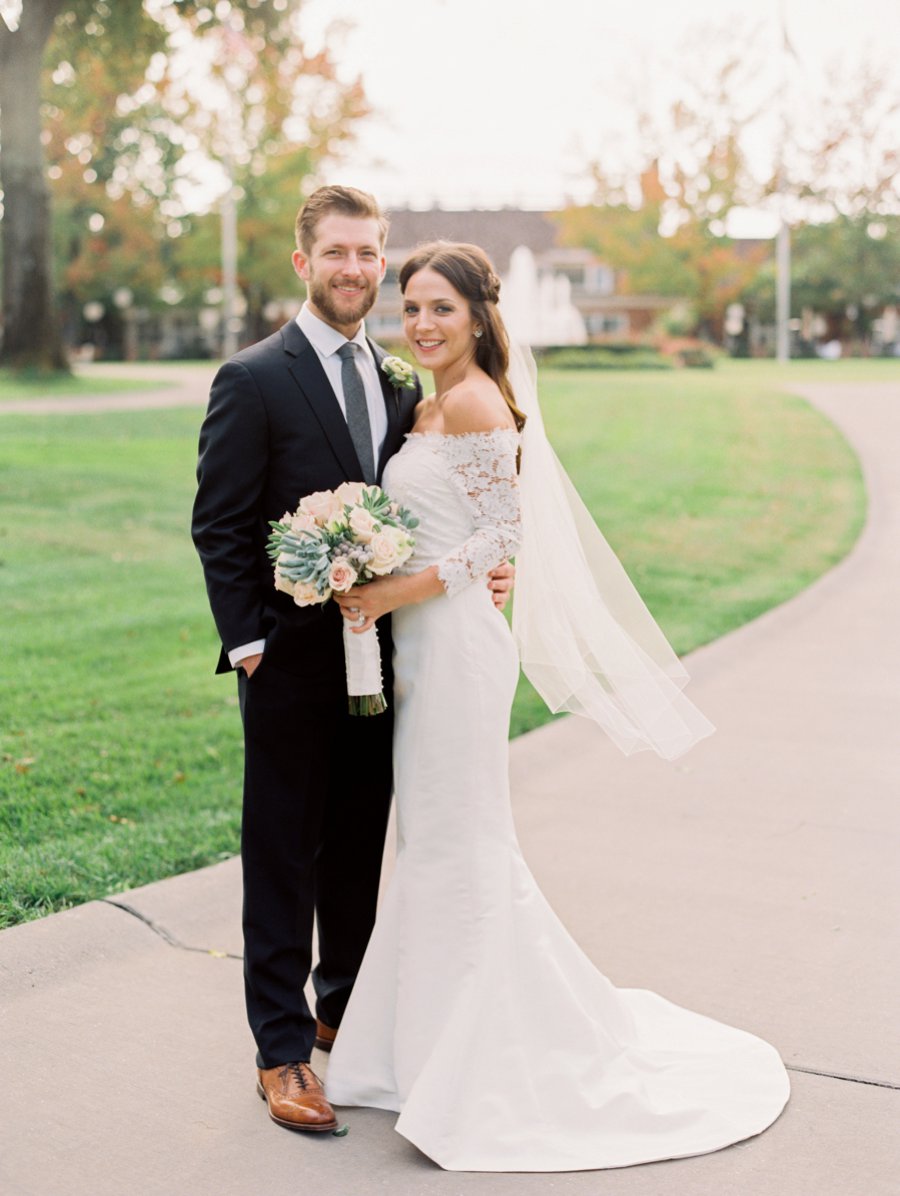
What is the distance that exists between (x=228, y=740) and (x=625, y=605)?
3152 millimetres

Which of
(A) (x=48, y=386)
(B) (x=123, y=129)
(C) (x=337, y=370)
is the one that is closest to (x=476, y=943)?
(C) (x=337, y=370)

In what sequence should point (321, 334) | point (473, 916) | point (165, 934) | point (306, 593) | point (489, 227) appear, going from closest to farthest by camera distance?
1. point (306, 593)
2. point (473, 916)
3. point (321, 334)
4. point (165, 934)
5. point (489, 227)

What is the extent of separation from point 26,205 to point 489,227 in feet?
190

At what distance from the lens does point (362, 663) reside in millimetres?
3768

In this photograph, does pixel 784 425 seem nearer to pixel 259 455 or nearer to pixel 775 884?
pixel 775 884

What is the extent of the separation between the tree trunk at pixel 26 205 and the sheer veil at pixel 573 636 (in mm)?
17828

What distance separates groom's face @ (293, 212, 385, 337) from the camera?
383cm

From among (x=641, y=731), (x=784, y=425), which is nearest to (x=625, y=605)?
(x=641, y=731)

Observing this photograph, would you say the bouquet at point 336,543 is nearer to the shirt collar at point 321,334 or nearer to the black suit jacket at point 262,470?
the black suit jacket at point 262,470

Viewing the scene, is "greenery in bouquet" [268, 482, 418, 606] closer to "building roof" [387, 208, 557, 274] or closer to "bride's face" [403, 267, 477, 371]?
"bride's face" [403, 267, 477, 371]

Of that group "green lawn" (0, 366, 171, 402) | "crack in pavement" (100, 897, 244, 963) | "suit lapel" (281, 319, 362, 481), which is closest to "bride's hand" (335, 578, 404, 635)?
"suit lapel" (281, 319, 362, 481)

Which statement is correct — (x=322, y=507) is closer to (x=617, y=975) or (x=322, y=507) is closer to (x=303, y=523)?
(x=303, y=523)

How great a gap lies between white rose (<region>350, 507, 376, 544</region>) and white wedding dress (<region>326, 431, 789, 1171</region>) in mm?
291

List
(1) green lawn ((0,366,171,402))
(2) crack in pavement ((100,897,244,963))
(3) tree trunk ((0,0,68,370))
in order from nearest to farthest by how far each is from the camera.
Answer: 1. (2) crack in pavement ((100,897,244,963))
2. (3) tree trunk ((0,0,68,370))
3. (1) green lawn ((0,366,171,402))
